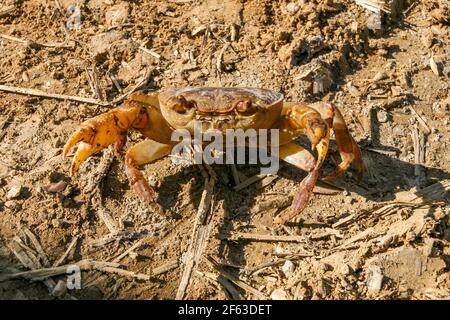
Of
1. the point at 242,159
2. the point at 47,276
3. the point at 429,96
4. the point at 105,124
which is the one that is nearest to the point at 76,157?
the point at 105,124

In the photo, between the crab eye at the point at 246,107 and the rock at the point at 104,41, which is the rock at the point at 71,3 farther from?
the crab eye at the point at 246,107

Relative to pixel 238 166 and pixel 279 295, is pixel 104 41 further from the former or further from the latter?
pixel 279 295

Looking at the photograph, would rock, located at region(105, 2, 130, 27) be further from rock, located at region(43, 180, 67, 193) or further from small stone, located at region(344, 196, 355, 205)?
small stone, located at region(344, 196, 355, 205)

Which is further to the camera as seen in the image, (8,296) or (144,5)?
(144,5)

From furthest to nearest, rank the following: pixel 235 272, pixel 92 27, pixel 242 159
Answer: pixel 92 27 → pixel 242 159 → pixel 235 272

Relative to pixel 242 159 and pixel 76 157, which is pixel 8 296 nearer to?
pixel 76 157

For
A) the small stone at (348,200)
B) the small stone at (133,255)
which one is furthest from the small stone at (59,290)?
the small stone at (348,200)

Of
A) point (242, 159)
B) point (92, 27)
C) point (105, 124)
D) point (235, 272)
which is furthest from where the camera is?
point (92, 27)
